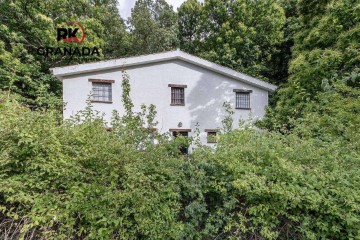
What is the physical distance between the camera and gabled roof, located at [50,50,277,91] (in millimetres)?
8867

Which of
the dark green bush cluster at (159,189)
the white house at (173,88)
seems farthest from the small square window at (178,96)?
the dark green bush cluster at (159,189)

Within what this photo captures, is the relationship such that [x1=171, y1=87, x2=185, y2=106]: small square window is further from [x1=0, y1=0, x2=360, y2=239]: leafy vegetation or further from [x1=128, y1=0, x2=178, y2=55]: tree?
[x1=128, y1=0, x2=178, y2=55]: tree

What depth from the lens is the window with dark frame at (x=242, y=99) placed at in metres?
10.8

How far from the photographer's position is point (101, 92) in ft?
31.1

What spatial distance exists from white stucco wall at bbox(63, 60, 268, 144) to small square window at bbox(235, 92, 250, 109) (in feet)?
0.67

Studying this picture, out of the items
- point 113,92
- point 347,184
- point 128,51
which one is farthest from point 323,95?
point 128,51

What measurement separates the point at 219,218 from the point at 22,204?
2.30 m

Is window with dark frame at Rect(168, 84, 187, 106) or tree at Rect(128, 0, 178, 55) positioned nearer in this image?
window with dark frame at Rect(168, 84, 187, 106)

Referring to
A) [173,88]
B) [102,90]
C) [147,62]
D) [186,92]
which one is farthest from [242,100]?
[102,90]

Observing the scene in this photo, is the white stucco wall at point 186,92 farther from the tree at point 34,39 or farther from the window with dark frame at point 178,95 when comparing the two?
the tree at point 34,39

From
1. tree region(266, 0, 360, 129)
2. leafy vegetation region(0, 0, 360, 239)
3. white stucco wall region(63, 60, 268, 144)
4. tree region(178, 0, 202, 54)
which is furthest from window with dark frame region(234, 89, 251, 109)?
tree region(178, 0, 202, 54)

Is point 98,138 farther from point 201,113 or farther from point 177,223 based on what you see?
point 201,113

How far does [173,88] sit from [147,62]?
70.4 inches

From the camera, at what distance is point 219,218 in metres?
2.55
